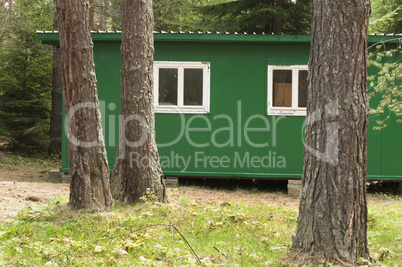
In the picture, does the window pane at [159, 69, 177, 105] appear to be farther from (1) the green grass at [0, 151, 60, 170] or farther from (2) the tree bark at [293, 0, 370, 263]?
(1) the green grass at [0, 151, 60, 170]

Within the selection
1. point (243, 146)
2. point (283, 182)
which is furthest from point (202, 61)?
point (283, 182)

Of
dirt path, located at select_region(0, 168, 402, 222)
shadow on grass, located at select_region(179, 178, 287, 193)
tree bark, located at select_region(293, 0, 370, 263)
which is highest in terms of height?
tree bark, located at select_region(293, 0, 370, 263)

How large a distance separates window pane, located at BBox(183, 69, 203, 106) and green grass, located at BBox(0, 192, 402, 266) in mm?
3332

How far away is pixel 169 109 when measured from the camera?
9.29 metres

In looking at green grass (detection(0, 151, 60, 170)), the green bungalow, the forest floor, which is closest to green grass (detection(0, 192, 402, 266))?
→ the forest floor

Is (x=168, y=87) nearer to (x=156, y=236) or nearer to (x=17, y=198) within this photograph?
(x=17, y=198)

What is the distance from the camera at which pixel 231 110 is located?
9305 mm

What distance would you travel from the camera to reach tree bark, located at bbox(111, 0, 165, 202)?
6.29 meters

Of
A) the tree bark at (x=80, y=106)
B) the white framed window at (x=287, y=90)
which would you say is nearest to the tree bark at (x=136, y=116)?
the tree bark at (x=80, y=106)

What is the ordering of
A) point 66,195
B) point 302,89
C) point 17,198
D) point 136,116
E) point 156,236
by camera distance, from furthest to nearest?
point 302,89
point 66,195
point 17,198
point 136,116
point 156,236

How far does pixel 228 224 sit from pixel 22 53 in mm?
11977

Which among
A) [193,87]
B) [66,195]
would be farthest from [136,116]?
[193,87]

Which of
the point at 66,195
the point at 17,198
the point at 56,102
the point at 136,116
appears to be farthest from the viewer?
the point at 56,102

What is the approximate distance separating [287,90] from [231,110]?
1.28 meters
